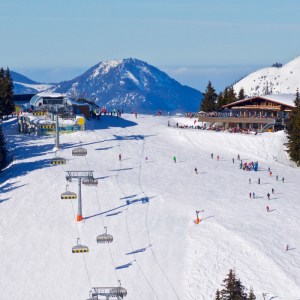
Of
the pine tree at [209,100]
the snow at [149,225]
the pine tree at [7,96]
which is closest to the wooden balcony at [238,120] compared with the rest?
the snow at [149,225]

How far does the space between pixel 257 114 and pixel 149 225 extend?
1959 inches

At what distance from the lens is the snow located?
51344mm

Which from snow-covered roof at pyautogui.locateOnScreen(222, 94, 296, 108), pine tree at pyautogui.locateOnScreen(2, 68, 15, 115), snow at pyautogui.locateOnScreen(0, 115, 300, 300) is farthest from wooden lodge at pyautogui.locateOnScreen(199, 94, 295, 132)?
pine tree at pyautogui.locateOnScreen(2, 68, 15, 115)

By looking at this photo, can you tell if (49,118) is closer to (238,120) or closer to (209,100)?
(238,120)

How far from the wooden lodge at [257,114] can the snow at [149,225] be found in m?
11.0

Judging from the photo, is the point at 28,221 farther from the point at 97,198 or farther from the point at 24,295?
the point at 24,295

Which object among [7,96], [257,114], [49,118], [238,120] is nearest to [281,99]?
[257,114]

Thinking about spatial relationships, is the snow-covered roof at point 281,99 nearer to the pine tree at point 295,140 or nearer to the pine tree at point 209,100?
the pine tree at point 209,100

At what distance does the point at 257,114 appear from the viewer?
107 meters

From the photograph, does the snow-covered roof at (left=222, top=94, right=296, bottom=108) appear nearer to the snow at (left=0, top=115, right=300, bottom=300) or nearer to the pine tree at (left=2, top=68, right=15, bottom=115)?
the snow at (left=0, top=115, right=300, bottom=300)

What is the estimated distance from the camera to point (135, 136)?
96.7 metres

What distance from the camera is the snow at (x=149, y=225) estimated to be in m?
51.3

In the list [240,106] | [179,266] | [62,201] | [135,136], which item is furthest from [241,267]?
[240,106]

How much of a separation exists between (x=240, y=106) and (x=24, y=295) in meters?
65.0
